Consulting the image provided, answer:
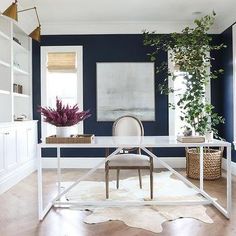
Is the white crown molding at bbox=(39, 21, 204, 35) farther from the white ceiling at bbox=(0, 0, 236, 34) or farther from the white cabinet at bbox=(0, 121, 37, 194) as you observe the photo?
the white cabinet at bbox=(0, 121, 37, 194)

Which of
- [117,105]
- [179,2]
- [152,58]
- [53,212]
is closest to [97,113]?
[117,105]

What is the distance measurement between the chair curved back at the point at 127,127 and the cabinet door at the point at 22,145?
1.50 meters

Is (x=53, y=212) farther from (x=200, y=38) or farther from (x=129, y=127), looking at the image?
(x=200, y=38)

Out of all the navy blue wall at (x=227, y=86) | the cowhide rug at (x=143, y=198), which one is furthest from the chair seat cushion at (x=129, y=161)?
the navy blue wall at (x=227, y=86)

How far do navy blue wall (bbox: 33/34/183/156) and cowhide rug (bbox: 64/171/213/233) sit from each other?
1339 millimetres

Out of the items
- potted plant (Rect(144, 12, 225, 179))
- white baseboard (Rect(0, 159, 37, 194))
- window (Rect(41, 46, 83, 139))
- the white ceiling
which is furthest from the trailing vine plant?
white baseboard (Rect(0, 159, 37, 194))

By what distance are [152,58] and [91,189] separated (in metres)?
2.35

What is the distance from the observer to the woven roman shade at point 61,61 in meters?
5.34

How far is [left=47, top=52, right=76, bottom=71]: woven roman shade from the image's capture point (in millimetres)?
5336

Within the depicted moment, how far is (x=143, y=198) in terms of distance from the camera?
11.1 feet

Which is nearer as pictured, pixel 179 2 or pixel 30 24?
pixel 179 2

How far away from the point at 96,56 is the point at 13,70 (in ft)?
5.07

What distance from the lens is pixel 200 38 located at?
14.9ft

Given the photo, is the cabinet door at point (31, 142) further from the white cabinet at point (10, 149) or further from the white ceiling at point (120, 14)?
the white ceiling at point (120, 14)
